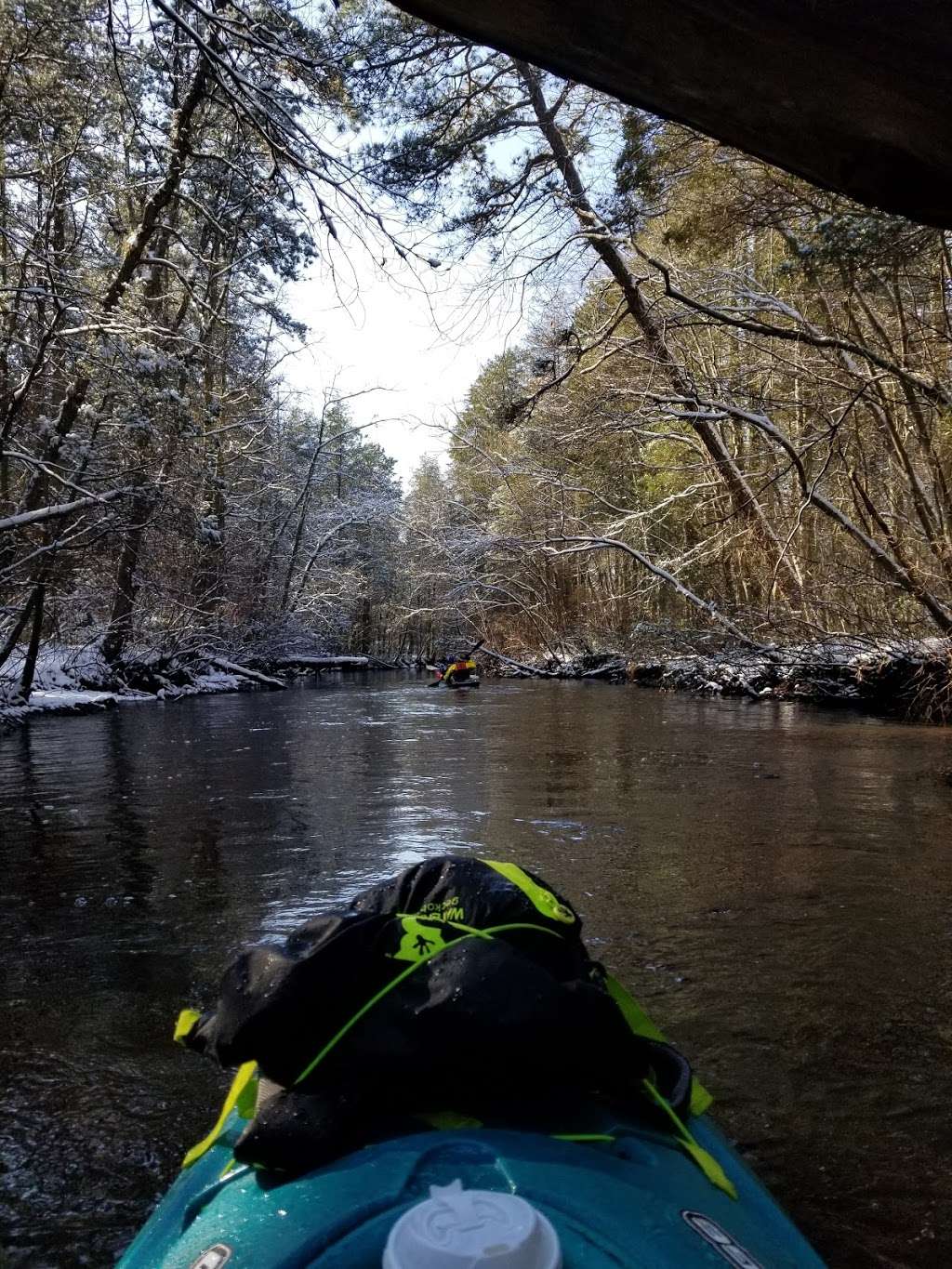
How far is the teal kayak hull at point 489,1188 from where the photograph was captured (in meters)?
0.99

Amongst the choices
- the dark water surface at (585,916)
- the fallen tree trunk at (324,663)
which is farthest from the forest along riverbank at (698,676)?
the fallen tree trunk at (324,663)

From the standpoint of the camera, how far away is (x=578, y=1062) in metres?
1.37

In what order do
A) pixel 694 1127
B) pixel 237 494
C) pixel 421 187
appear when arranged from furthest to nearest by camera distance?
pixel 237 494, pixel 421 187, pixel 694 1127

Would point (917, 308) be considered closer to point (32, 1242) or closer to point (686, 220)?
point (686, 220)

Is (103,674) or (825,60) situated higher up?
(825,60)

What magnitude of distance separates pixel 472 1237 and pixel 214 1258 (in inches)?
16.1

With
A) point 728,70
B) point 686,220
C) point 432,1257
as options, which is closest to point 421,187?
point 686,220

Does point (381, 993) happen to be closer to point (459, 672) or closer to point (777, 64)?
point (777, 64)

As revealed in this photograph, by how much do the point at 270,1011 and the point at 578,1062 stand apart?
47cm

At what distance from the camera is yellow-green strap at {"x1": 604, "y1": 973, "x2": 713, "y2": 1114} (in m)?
1.54

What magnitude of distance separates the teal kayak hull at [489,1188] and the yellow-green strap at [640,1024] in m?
0.22

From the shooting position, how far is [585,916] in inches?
147

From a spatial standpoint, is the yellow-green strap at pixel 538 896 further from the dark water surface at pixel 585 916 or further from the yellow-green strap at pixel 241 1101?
the dark water surface at pixel 585 916

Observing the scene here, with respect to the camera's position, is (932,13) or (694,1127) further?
(932,13)
